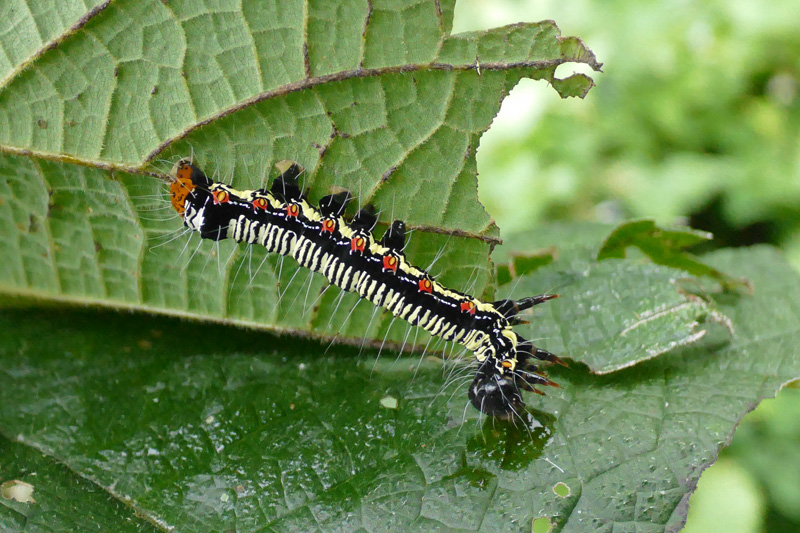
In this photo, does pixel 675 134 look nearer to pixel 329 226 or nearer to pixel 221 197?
pixel 329 226

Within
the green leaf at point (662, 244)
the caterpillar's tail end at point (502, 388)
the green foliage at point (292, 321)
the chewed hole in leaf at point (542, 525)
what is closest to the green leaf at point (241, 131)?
the green foliage at point (292, 321)

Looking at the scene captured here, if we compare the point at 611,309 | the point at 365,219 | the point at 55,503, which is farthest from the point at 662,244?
the point at 55,503

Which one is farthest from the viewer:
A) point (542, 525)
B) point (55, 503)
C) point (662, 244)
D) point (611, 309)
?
point (662, 244)

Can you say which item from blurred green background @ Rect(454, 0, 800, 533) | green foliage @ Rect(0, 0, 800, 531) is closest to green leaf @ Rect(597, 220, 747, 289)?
green foliage @ Rect(0, 0, 800, 531)

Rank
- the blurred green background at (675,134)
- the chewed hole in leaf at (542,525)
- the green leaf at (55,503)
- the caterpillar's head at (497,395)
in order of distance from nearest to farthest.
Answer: the chewed hole in leaf at (542,525) < the green leaf at (55,503) < the caterpillar's head at (497,395) < the blurred green background at (675,134)

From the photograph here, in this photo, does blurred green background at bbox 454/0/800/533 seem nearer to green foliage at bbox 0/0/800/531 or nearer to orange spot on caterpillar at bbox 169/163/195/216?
green foliage at bbox 0/0/800/531

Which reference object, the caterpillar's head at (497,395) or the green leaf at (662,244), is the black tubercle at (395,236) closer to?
the caterpillar's head at (497,395)

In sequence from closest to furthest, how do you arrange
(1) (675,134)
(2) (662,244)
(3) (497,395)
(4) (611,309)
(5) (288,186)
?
1. (3) (497,395)
2. (5) (288,186)
3. (4) (611,309)
4. (2) (662,244)
5. (1) (675,134)
